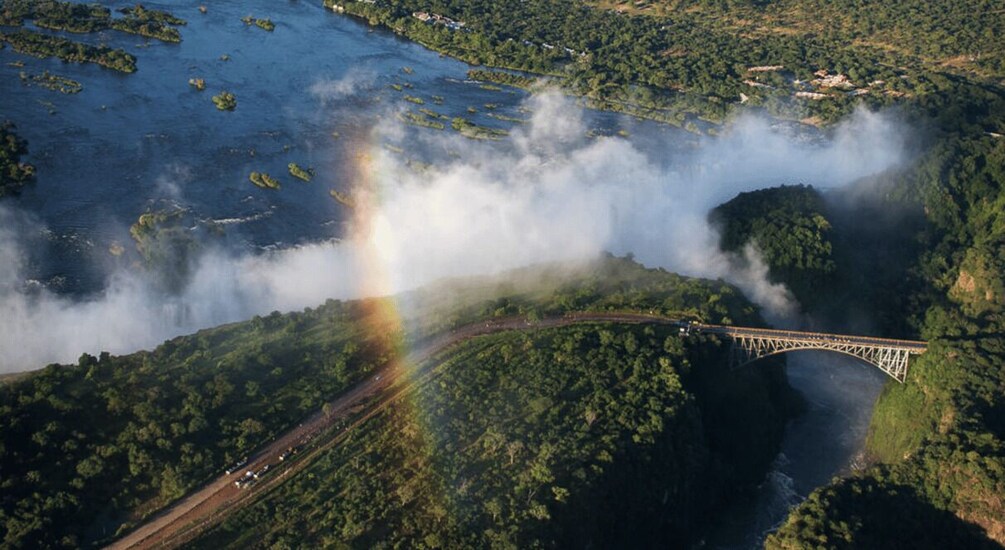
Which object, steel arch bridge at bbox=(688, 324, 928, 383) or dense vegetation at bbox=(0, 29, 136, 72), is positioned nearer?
steel arch bridge at bbox=(688, 324, 928, 383)

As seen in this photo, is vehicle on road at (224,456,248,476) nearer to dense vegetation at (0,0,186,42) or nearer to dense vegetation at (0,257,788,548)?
dense vegetation at (0,257,788,548)

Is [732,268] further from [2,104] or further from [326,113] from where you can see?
[2,104]

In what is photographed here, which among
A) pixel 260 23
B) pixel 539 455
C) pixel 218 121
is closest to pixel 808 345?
pixel 539 455

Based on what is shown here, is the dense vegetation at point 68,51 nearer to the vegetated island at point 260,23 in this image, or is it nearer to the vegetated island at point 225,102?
the vegetated island at point 225,102

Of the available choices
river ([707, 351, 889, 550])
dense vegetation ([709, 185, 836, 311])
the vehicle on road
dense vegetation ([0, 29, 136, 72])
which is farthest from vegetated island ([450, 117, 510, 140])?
the vehicle on road

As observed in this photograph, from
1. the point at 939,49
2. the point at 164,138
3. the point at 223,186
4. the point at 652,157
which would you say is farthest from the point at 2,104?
the point at 939,49
